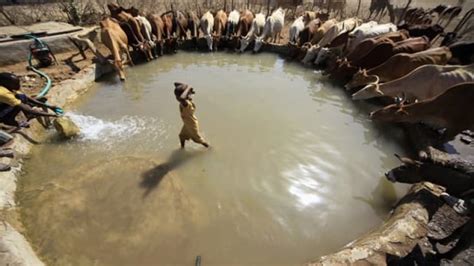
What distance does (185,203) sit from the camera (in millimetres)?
3496

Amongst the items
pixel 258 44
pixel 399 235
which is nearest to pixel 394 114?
pixel 399 235

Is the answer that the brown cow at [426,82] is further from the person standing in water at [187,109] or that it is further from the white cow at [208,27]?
the white cow at [208,27]

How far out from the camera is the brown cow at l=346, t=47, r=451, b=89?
5.69 m

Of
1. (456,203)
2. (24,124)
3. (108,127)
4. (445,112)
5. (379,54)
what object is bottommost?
(108,127)

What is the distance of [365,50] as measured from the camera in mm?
6844

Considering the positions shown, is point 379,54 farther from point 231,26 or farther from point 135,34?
point 135,34

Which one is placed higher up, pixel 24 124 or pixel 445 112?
pixel 445 112

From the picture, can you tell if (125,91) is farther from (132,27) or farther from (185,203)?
(185,203)

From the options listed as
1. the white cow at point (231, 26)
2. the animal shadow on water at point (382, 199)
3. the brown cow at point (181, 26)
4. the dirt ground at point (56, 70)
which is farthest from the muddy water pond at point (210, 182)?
the white cow at point (231, 26)

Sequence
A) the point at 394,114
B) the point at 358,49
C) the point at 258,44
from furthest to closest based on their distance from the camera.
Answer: the point at 258,44 < the point at 358,49 < the point at 394,114

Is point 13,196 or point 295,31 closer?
point 13,196

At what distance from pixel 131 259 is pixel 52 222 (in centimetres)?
117

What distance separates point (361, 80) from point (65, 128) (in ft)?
20.4

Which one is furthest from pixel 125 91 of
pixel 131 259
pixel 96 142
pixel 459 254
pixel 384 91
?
pixel 459 254
